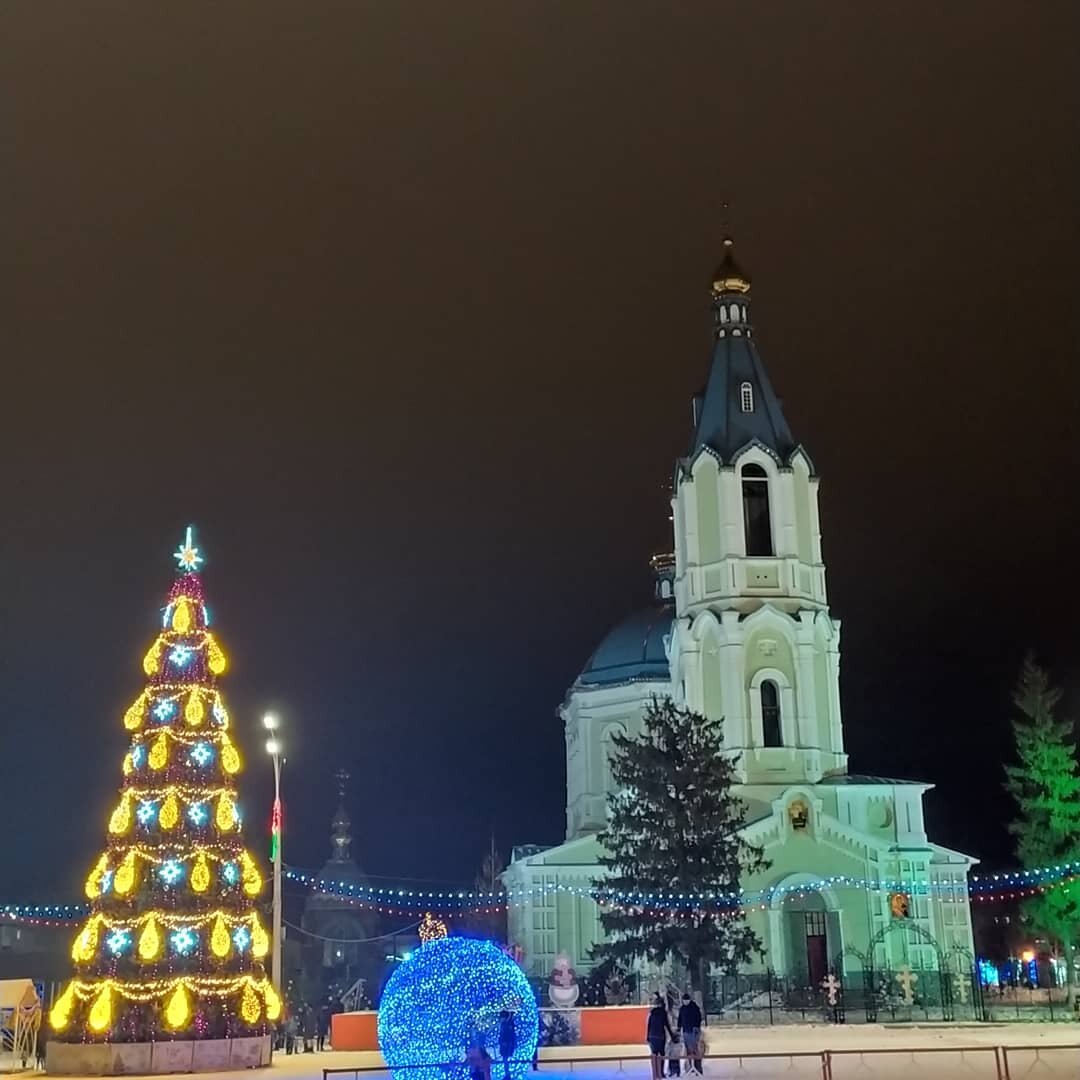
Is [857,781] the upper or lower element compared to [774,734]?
lower

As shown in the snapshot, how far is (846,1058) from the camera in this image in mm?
24016

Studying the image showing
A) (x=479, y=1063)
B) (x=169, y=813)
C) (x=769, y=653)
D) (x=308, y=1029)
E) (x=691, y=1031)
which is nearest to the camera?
(x=479, y=1063)

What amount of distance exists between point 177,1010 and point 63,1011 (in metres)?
1.98

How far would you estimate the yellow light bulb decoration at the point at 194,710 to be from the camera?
917 inches

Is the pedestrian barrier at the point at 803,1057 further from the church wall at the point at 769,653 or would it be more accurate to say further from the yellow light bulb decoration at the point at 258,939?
the church wall at the point at 769,653

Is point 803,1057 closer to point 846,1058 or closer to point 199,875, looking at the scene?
point 846,1058

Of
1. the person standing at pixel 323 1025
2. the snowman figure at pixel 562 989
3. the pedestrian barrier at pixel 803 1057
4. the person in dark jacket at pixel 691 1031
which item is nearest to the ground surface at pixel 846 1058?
the pedestrian barrier at pixel 803 1057

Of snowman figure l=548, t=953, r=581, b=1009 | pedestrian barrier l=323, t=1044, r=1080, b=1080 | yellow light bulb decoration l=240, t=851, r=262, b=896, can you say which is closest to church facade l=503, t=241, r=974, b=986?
snowman figure l=548, t=953, r=581, b=1009

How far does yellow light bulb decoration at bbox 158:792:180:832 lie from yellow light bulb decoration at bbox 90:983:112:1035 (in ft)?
8.59

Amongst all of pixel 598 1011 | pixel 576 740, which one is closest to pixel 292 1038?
pixel 598 1011

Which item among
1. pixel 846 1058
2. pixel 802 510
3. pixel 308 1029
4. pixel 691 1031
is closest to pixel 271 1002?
pixel 691 1031

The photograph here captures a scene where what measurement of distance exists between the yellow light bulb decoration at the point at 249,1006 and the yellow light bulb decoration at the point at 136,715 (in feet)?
15.3

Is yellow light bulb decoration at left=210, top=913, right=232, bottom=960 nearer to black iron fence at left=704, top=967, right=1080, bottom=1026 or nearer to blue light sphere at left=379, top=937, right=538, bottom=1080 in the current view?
blue light sphere at left=379, top=937, right=538, bottom=1080

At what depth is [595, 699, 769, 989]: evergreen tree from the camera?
38.2m
